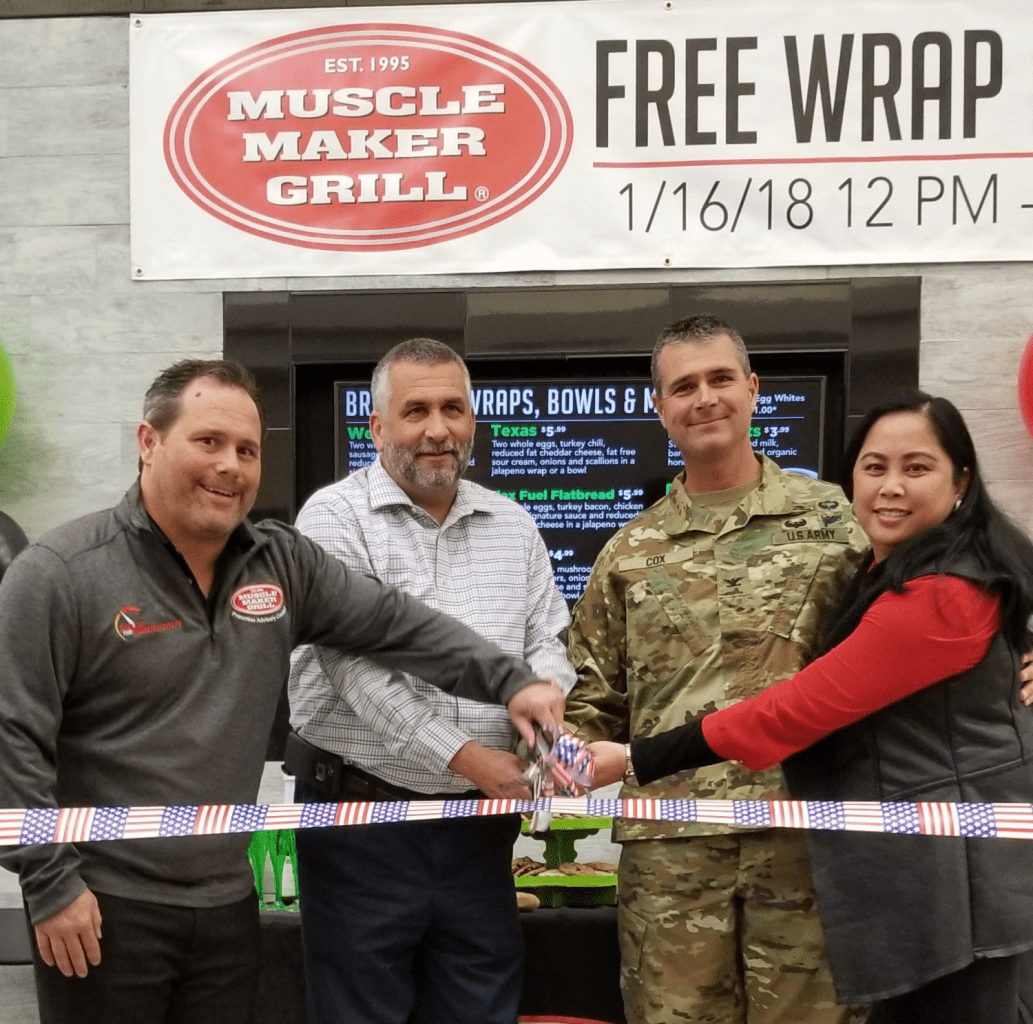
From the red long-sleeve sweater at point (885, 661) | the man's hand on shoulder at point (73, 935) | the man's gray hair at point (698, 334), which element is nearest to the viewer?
the man's hand on shoulder at point (73, 935)

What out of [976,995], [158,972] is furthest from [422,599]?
[976,995]

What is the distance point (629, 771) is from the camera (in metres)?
2.59

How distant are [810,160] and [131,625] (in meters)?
3.25

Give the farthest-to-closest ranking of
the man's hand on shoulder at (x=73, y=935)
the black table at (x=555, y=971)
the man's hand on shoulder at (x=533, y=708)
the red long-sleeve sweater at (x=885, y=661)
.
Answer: the black table at (x=555, y=971), the man's hand on shoulder at (x=533, y=708), the red long-sleeve sweater at (x=885, y=661), the man's hand on shoulder at (x=73, y=935)

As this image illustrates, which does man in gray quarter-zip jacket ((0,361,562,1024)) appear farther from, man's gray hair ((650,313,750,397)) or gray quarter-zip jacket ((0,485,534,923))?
man's gray hair ((650,313,750,397))

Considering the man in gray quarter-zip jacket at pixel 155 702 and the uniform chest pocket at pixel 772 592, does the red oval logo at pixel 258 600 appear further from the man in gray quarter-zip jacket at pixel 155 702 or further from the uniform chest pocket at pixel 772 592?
the uniform chest pocket at pixel 772 592

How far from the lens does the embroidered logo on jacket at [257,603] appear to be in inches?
87.9

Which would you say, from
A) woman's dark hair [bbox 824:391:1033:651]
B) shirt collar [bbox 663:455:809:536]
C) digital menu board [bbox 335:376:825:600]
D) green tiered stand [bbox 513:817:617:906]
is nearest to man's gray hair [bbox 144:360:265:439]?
shirt collar [bbox 663:455:809:536]

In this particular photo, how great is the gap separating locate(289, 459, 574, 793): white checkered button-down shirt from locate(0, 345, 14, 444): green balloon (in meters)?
2.23

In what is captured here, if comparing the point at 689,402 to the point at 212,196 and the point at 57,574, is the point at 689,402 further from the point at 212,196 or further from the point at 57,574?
the point at 212,196

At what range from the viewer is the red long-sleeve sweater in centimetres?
217

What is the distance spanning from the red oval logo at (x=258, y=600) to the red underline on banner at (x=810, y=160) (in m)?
2.73

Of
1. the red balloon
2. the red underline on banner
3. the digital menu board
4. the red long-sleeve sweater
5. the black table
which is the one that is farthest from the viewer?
the digital menu board

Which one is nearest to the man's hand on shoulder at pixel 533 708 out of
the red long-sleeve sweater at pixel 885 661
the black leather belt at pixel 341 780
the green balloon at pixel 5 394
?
the black leather belt at pixel 341 780
